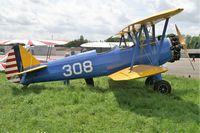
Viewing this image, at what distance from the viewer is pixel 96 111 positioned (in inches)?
225

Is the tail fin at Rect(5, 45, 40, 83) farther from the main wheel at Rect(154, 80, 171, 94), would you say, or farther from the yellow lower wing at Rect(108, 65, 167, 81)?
the main wheel at Rect(154, 80, 171, 94)

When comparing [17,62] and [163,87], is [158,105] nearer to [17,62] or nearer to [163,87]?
[163,87]

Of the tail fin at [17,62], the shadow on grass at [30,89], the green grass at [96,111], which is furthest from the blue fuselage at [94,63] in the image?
the green grass at [96,111]

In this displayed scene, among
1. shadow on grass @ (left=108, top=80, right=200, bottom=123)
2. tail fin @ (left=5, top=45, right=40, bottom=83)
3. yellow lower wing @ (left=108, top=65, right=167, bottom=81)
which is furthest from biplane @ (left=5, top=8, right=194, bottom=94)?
shadow on grass @ (left=108, top=80, right=200, bottom=123)

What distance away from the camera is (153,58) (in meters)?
8.20

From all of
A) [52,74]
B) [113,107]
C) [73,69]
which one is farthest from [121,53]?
[113,107]

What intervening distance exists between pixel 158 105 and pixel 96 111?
1443mm

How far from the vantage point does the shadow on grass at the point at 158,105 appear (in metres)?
5.44

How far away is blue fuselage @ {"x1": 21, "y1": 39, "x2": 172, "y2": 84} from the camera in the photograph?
323 inches

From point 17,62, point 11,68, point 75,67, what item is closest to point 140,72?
point 75,67

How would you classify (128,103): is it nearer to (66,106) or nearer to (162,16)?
(66,106)

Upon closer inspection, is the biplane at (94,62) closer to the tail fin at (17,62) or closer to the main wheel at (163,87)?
the tail fin at (17,62)


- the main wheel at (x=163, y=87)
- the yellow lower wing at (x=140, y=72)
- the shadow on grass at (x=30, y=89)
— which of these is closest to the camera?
the yellow lower wing at (x=140, y=72)

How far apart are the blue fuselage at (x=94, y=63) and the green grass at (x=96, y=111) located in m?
0.43
